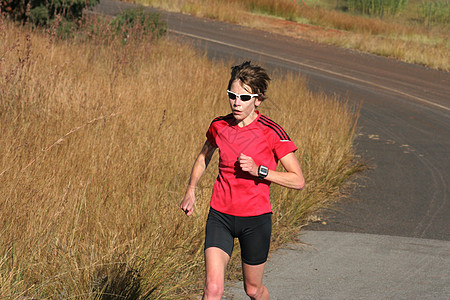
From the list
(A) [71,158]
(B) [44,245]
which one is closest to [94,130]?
(A) [71,158]

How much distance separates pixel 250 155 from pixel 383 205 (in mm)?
5170

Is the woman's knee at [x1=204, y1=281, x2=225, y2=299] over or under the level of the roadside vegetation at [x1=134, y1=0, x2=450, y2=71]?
over

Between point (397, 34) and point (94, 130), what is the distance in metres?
19.8

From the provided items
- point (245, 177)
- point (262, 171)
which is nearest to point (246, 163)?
point (262, 171)

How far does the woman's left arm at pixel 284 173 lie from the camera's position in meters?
3.59

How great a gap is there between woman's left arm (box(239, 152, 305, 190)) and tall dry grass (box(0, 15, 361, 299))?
1366mm

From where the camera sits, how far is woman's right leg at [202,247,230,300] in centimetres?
366

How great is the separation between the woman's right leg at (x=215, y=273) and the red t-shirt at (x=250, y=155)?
0.81 feet

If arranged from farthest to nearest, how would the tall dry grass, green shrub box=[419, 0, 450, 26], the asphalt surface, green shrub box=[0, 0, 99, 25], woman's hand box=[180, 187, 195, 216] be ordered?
green shrub box=[419, 0, 450, 26] < green shrub box=[0, 0, 99, 25] < the asphalt surface < the tall dry grass < woman's hand box=[180, 187, 195, 216]

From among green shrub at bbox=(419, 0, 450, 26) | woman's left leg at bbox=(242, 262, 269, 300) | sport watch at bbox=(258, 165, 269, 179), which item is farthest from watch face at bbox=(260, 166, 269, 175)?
green shrub at bbox=(419, 0, 450, 26)

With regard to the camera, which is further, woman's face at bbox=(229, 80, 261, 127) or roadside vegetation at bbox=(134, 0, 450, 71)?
roadside vegetation at bbox=(134, 0, 450, 71)

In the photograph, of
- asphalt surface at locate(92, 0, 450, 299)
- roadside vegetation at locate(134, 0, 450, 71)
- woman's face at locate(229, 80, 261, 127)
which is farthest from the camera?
roadside vegetation at locate(134, 0, 450, 71)

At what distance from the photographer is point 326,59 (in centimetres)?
1953

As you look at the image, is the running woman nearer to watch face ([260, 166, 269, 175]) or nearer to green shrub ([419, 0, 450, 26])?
watch face ([260, 166, 269, 175])
